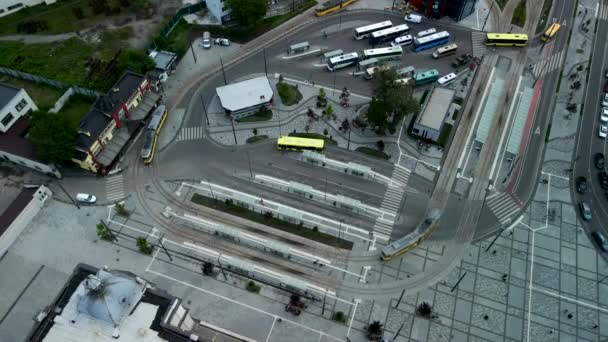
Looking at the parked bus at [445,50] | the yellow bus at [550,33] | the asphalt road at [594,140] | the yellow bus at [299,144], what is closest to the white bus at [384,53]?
the parked bus at [445,50]

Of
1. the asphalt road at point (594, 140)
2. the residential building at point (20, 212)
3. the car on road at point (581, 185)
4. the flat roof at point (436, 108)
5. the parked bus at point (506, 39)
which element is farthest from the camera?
the parked bus at point (506, 39)

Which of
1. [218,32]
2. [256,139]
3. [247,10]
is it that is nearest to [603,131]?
[256,139]

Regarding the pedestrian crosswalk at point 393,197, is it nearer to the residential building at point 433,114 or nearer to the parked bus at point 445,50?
the residential building at point 433,114

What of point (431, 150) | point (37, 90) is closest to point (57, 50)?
point (37, 90)

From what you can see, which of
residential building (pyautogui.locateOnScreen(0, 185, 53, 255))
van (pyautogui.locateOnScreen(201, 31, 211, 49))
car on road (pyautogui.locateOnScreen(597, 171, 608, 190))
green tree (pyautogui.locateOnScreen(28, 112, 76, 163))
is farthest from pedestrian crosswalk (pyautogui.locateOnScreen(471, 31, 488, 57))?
residential building (pyautogui.locateOnScreen(0, 185, 53, 255))

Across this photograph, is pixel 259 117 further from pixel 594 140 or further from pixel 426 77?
pixel 594 140

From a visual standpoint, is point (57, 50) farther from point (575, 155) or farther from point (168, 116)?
point (575, 155)
